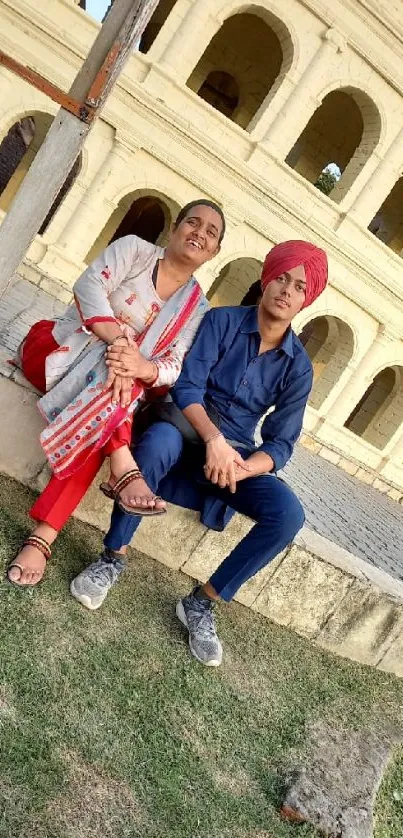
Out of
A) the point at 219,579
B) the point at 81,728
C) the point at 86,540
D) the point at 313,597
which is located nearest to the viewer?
the point at 81,728

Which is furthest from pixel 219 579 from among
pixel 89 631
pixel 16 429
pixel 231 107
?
pixel 231 107

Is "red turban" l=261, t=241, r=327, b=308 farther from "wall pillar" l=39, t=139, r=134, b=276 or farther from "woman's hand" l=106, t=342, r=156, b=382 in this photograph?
"wall pillar" l=39, t=139, r=134, b=276

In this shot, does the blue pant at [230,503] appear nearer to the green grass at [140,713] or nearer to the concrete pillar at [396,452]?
the green grass at [140,713]

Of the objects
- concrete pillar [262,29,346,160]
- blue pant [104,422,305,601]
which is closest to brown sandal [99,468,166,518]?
blue pant [104,422,305,601]

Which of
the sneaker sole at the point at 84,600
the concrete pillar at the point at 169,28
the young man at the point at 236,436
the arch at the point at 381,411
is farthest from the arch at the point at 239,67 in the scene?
the sneaker sole at the point at 84,600

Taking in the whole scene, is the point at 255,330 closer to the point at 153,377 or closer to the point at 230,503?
the point at 153,377

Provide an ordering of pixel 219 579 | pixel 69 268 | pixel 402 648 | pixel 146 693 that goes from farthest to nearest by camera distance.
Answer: pixel 69 268 < pixel 402 648 < pixel 219 579 < pixel 146 693

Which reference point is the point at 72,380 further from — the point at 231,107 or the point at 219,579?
the point at 231,107

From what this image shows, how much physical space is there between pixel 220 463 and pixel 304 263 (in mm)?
960

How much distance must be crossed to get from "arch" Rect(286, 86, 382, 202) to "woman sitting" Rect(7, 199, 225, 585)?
10.7 m

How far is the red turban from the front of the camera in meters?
2.95

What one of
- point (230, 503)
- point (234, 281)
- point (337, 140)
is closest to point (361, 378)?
point (234, 281)

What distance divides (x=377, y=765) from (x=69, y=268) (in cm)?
985

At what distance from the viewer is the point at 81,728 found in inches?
79.0
